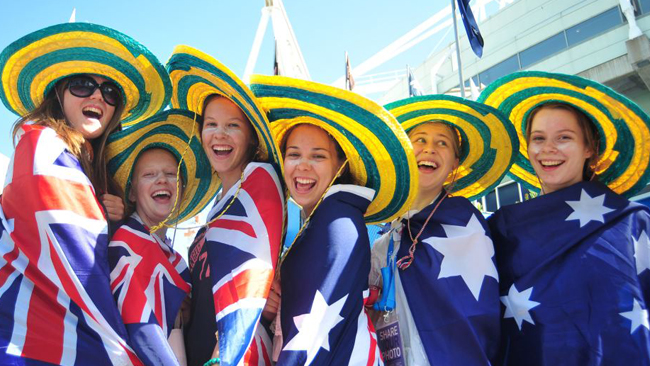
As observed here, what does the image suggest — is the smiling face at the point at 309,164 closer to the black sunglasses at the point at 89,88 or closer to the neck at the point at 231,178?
the neck at the point at 231,178

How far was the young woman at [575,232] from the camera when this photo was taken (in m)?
2.33

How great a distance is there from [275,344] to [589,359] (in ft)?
4.71

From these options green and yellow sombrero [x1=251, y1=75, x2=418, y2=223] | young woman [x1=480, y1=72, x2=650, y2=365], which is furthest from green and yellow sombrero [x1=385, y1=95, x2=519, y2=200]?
green and yellow sombrero [x1=251, y1=75, x2=418, y2=223]

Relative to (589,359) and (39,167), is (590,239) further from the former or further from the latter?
(39,167)

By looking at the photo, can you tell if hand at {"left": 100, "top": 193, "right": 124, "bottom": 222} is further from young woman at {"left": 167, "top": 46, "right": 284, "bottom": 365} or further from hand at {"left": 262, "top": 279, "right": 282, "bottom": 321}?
hand at {"left": 262, "top": 279, "right": 282, "bottom": 321}

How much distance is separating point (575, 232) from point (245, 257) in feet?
5.50

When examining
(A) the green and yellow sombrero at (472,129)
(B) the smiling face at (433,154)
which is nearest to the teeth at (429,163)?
(B) the smiling face at (433,154)

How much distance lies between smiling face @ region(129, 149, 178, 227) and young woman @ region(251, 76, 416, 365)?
0.75 meters

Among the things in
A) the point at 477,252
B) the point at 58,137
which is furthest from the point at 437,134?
the point at 58,137

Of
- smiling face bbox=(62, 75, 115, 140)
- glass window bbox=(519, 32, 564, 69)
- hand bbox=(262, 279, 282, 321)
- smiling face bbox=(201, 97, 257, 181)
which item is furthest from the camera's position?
glass window bbox=(519, 32, 564, 69)

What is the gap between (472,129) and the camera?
128 inches

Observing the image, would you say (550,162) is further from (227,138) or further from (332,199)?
(227,138)

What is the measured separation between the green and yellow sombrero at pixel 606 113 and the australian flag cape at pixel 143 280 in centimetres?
231

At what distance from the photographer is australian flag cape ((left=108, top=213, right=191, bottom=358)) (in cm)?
227
